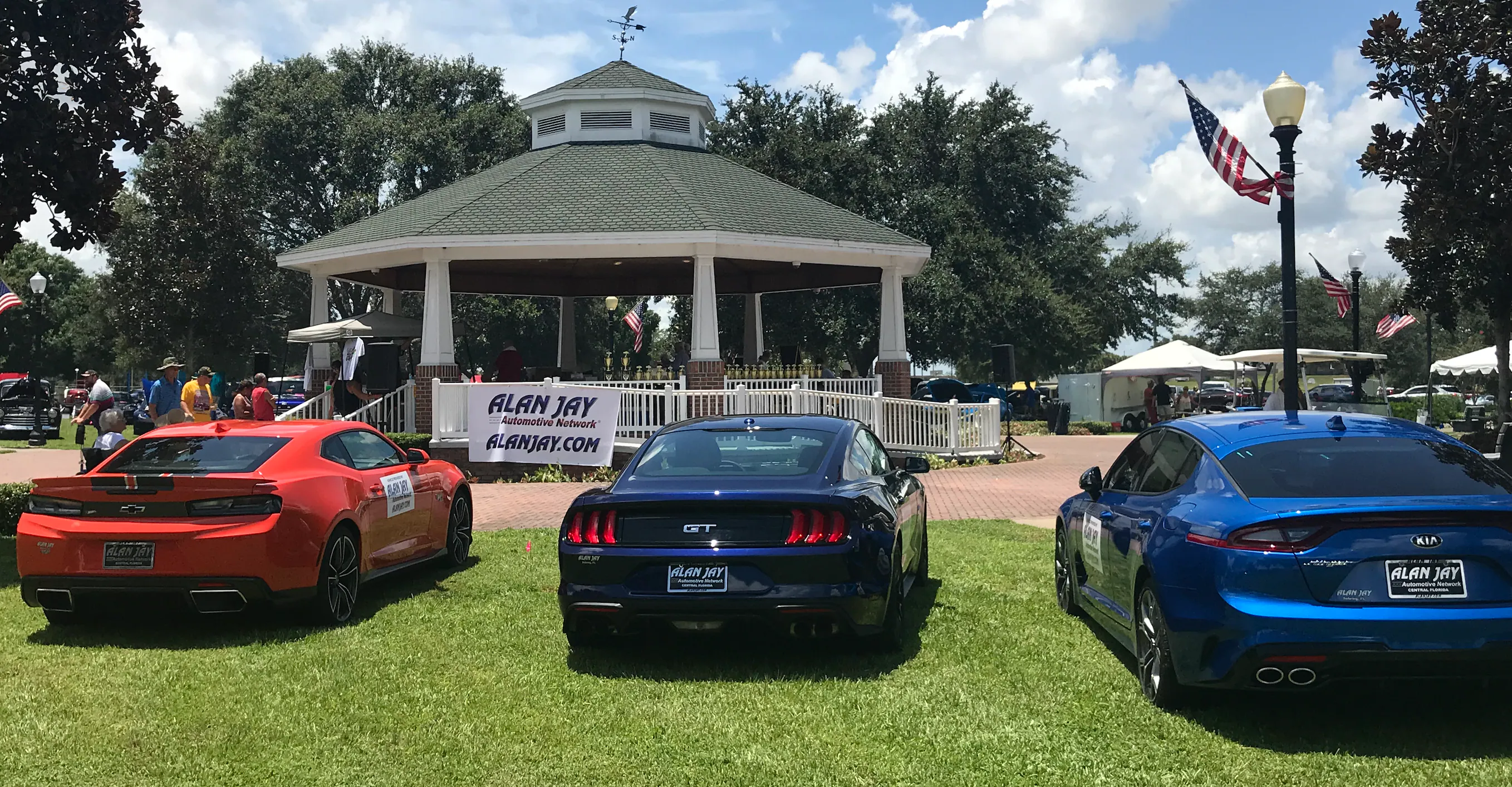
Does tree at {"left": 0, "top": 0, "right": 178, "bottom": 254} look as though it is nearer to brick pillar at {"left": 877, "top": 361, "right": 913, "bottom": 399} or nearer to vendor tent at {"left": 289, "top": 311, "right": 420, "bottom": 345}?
vendor tent at {"left": 289, "top": 311, "right": 420, "bottom": 345}

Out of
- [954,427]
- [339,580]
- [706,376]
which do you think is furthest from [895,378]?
[339,580]

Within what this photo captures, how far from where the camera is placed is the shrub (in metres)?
12.8

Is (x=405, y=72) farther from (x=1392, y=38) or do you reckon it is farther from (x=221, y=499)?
(x=221, y=499)

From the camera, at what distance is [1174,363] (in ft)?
114

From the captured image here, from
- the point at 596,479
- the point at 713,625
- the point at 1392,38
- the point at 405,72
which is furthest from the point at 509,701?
the point at 405,72

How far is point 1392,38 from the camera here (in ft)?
58.5

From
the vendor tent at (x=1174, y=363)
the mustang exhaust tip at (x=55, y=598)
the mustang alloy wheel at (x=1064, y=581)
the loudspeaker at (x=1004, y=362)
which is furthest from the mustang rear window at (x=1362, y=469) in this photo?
the vendor tent at (x=1174, y=363)

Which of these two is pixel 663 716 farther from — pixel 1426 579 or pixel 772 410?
pixel 772 410

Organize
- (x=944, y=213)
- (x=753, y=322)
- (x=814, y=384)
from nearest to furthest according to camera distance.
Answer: (x=814, y=384) < (x=753, y=322) < (x=944, y=213)

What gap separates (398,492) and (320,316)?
16.4 m

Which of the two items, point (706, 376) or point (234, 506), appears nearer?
point (234, 506)

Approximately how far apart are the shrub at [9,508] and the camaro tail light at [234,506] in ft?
22.0

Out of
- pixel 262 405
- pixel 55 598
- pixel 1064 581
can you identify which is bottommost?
pixel 1064 581

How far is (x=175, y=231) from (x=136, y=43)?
111 ft
